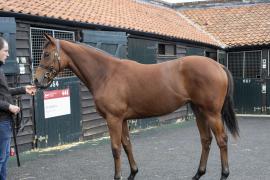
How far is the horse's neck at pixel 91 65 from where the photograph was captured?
18.3 feet

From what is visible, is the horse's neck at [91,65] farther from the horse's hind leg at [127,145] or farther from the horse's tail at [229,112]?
the horse's tail at [229,112]

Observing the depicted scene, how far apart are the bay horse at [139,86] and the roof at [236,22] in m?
10.6

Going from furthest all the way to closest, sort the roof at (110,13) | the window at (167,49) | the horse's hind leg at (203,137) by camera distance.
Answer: the window at (167,49) → the roof at (110,13) → the horse's hind leg at (203,137)

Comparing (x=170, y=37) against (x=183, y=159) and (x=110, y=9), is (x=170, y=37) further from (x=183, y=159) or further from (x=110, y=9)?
(x=183, y=159)

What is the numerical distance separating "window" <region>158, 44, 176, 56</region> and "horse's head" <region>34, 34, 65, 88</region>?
810 centimetres

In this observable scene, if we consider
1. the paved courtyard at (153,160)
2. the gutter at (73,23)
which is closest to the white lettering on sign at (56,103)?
the paved courtyard at (153,160)

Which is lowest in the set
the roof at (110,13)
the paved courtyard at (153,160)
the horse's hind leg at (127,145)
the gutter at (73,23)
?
the paved courtyard at (153,160)

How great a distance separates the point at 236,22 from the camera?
1800cm

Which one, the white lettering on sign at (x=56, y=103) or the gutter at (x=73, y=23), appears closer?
the gutter at (x=73, y=23)

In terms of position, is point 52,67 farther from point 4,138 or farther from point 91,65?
point 4,138

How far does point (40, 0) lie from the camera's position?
30.4 feet

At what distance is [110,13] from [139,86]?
6.76m

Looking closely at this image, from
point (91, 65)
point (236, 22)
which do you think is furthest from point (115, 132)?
point (236, 22)

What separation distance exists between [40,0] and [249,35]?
32.6 ft
